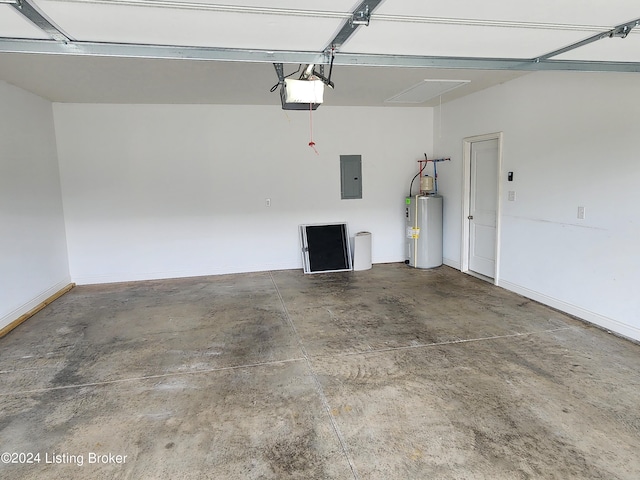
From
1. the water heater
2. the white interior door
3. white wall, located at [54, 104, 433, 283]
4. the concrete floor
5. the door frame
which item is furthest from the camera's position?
the water heater

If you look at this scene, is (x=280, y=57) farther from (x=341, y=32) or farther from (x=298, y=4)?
(x=298, y=4)

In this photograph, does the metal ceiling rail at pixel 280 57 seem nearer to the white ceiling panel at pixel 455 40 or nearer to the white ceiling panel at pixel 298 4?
the white ceiling panel at pixel 455 40

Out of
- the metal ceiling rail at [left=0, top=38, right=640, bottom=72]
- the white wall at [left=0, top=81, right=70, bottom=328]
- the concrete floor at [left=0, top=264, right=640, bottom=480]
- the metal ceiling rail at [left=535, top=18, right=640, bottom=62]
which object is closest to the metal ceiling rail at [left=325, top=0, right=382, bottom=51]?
the metal ceiling rail at [left=0, top=38, right=640, bottom=72]

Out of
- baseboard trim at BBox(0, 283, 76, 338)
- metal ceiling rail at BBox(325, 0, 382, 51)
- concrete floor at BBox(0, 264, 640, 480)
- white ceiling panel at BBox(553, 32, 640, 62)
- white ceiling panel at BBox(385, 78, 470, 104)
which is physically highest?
white ceiling panel at BBox(385, 78, 470, 104)

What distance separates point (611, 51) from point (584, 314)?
260cm

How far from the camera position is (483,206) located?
556 cm

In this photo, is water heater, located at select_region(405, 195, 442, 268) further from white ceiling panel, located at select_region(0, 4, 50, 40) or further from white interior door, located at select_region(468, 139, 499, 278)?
white ceiling panel, located at select_region(0, 4, 50, 40)

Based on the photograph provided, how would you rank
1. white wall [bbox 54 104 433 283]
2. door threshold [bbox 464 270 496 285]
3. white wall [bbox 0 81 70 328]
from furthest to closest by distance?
white wall [bbox 54 104 433 283] < door threshold [bbox 464 270 496 285] < white wall [bbox 0 81 70 328]

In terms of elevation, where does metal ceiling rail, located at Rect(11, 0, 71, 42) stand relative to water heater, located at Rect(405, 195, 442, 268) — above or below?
above

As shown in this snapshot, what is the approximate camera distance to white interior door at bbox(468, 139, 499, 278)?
532 cm

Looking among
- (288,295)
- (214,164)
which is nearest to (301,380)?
(288,295)

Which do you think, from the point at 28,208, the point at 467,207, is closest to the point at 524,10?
the point at 467,207

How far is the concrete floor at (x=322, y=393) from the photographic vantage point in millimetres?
2090

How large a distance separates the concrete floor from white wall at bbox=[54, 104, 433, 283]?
159 centimetres
